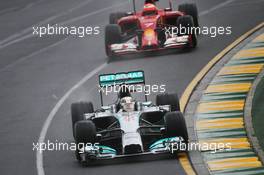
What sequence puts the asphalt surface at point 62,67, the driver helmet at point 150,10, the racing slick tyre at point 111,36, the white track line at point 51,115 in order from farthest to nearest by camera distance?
the driver helmet at point 150,10 < the racing slick tyre at point 111,36 < the asphalt surface at point 62,67 < the white track line at point 51,115

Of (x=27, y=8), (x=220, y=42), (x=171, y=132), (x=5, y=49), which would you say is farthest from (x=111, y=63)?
(x=27, y=8)

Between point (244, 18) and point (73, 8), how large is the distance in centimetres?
1045

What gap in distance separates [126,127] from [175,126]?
1206 mm

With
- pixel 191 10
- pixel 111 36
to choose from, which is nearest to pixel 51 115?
pixel 111 36

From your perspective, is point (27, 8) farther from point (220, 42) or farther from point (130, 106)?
point (130, 106)

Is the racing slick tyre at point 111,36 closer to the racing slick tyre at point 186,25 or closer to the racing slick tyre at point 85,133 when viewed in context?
the racing slick tyre at point 186,25

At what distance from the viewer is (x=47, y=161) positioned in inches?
979

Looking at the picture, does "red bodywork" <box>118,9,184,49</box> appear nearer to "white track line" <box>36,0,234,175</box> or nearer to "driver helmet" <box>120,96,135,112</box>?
"white track line" <box>36,0,234,175</box>

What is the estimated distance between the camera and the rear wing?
25797mm

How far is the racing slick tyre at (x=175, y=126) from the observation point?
23.7m

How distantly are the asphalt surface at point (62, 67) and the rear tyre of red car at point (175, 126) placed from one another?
587 mm

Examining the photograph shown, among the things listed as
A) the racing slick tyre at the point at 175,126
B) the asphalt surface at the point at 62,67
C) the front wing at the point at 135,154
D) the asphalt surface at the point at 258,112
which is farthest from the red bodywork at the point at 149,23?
the front wing at the point at 135,154

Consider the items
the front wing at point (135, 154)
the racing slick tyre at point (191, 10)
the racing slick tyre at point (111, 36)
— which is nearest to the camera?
the front wing at point (135, 154)

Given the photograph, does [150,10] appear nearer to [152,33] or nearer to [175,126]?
[152,33]
